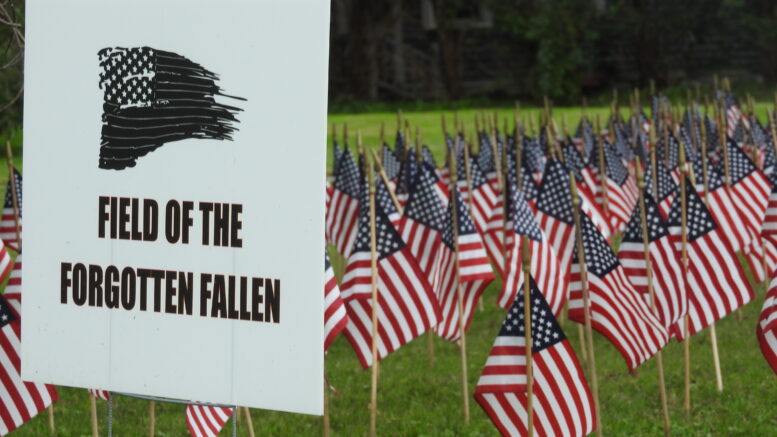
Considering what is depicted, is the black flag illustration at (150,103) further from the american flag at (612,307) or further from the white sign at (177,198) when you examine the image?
the american flag at (612,307)

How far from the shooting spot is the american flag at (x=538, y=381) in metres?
6.90

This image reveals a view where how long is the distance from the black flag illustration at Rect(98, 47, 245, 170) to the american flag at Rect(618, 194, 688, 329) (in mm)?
4970

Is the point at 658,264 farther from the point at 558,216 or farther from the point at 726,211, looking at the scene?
the point at 726,211

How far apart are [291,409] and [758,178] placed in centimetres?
799

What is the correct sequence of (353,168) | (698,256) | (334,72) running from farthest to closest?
(334,72) → (353,168) → (698,256)

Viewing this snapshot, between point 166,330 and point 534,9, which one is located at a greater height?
point 534,9

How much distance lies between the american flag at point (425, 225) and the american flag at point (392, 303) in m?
1.50

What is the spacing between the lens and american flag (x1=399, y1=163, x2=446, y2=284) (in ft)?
34.1

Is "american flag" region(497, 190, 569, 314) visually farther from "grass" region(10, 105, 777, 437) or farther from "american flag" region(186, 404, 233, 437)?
"american flag" region(186, 404, 233, 437)

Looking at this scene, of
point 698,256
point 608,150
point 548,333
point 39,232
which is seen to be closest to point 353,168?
point 608,150

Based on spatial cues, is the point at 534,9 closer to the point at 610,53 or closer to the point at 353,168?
the point at 610,53

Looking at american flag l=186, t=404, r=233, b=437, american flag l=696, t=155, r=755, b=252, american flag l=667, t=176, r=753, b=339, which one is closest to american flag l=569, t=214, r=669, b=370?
american flag l=667, t=176, r=753, b=339

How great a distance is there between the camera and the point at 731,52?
38094 mm

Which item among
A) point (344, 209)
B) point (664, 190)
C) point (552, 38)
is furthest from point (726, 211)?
point (552, 38)
